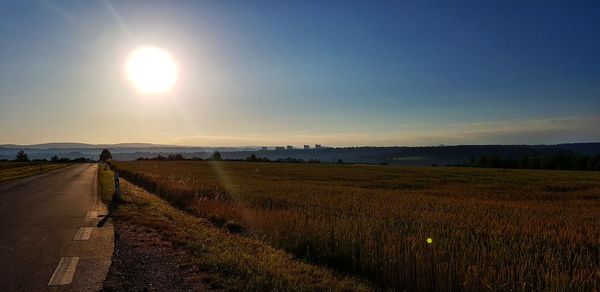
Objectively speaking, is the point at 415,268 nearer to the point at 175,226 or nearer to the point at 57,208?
the point at 175,226

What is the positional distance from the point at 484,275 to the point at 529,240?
3486 mm

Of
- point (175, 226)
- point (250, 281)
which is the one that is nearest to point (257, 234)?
point (175, 226)

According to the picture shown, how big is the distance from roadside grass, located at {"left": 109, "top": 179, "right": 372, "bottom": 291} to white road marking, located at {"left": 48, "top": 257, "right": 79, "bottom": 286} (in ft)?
6.20

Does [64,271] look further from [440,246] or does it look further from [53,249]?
[440,246]

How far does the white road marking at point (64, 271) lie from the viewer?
661 centimetres

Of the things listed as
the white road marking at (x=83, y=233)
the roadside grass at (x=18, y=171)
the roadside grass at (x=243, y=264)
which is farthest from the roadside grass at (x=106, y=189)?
the roadside grass at (x=18, y=171)

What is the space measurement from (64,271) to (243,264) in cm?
282

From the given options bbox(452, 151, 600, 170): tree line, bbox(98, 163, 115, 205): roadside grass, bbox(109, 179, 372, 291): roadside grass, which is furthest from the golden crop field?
bbox(452, 151, 600, 170): tree line

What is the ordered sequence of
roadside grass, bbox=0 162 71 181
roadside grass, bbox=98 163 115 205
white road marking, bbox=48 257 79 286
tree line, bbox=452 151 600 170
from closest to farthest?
white road marking, bbox=48 257 79 286 < roadside grass, bbox=98 163 115 205 < roadside grass, bbox=0 162 71 181 < tree line, bbox=452 151 600 170

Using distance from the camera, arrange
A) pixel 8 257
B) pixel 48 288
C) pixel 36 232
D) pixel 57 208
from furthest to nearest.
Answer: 1. pixel 57 208
2. pixel 36 232
3. pixel 8 257
4. pixel 48 288

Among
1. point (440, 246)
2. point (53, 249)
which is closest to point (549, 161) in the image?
point (440, 246)

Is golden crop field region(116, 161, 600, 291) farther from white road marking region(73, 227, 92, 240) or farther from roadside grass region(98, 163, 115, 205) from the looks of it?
roadside grass region(98, 163, 115, 205)

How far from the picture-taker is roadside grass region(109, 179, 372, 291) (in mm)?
6645

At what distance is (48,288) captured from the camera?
6289 millimetres
